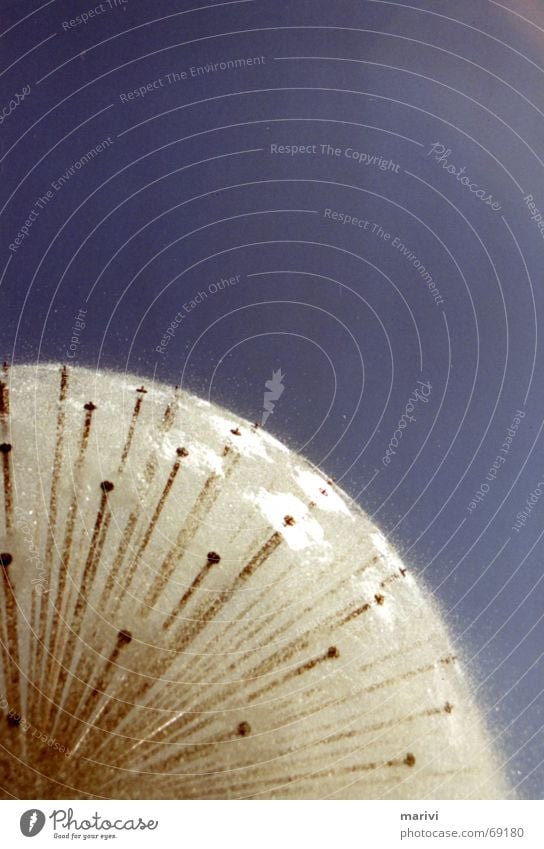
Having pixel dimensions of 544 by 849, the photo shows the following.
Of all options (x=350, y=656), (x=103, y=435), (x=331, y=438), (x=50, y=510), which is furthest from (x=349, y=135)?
(x=350, y=656)

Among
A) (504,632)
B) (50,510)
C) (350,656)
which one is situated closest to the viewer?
(50,510)

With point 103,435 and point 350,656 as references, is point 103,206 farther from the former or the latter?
point 350,656

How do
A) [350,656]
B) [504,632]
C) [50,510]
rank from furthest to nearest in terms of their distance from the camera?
[504,632] → [350,656] → [50,510]

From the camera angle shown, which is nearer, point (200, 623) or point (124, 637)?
point (124, 637)

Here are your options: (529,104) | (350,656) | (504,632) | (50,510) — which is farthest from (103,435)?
(529,104)

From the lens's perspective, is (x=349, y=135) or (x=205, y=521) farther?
(x=349, y=135)

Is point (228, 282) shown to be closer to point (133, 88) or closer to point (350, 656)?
point (133, 88)

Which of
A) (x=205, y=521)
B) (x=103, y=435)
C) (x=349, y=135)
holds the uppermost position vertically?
(x=349, y=135)

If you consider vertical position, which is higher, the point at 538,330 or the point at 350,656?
the point at 538,330
